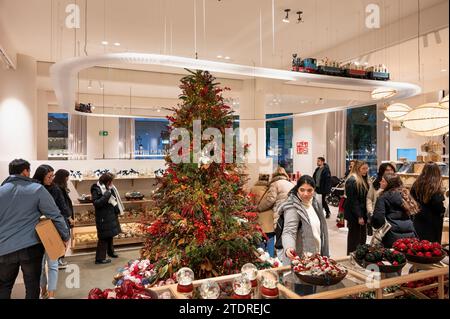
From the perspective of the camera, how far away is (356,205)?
4.44 m

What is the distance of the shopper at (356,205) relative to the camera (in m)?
4.44

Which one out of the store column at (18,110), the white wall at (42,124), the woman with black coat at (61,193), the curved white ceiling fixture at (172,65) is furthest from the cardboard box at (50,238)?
the white wall at (42,124)

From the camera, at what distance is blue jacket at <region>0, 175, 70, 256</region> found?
2742 mm

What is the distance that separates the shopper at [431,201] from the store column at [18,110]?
595 centimetres

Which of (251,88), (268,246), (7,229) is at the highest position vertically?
(251,88)

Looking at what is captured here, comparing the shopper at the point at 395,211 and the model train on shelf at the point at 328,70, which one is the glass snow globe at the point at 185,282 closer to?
the shopper at the point at 395,211

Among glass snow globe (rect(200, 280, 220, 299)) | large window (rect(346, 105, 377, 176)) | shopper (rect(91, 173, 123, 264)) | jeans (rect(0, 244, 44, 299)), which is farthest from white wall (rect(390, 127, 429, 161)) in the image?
jeans (rect(0, 244, 44, 299))

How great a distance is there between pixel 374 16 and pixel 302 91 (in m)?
4.44

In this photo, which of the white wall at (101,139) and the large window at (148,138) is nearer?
the white wall at (101,139)

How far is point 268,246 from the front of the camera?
477 centimetres

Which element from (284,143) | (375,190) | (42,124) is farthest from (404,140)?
A: (42,124)

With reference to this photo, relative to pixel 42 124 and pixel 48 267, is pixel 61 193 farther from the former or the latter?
pixel 42 124
